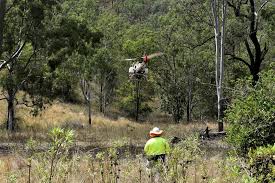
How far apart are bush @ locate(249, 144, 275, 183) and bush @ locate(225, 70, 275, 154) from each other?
5329 mm

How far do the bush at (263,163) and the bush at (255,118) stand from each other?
17.5 ft

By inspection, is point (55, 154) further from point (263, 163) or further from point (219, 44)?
point (219, 44)

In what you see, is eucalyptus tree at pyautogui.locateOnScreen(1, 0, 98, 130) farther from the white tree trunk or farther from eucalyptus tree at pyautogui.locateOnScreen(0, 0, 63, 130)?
the white tree trunk

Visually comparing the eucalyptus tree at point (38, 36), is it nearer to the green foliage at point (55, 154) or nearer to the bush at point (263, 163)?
the green foliage at point (55, 154)

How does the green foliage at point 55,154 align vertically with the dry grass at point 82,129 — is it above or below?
above

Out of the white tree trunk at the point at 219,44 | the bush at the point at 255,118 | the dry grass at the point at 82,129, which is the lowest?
the dry grass at the point at 82,129

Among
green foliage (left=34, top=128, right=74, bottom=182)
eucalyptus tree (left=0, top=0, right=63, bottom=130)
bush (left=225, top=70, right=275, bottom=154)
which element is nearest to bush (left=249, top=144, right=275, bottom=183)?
green foliage (left=34, top=128, right=74, bottom=182)

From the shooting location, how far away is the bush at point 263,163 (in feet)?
12.8

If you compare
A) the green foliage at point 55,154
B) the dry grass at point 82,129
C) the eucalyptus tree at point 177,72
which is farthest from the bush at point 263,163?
the eucalyptus tree at point 177,72

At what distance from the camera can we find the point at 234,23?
27.9 meters

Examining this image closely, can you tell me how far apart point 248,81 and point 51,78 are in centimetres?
1988

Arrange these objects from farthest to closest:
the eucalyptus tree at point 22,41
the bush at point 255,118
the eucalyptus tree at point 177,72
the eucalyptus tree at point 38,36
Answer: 1. the eucalyptus tree at point 177,72
2. the eucalyptus tree at point 38,36
3. the eucalyptus tree at point 22,41
4. the bush at point 255,118

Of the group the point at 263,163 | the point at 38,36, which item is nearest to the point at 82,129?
the point at 38,36

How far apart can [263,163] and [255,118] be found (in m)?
6.03
